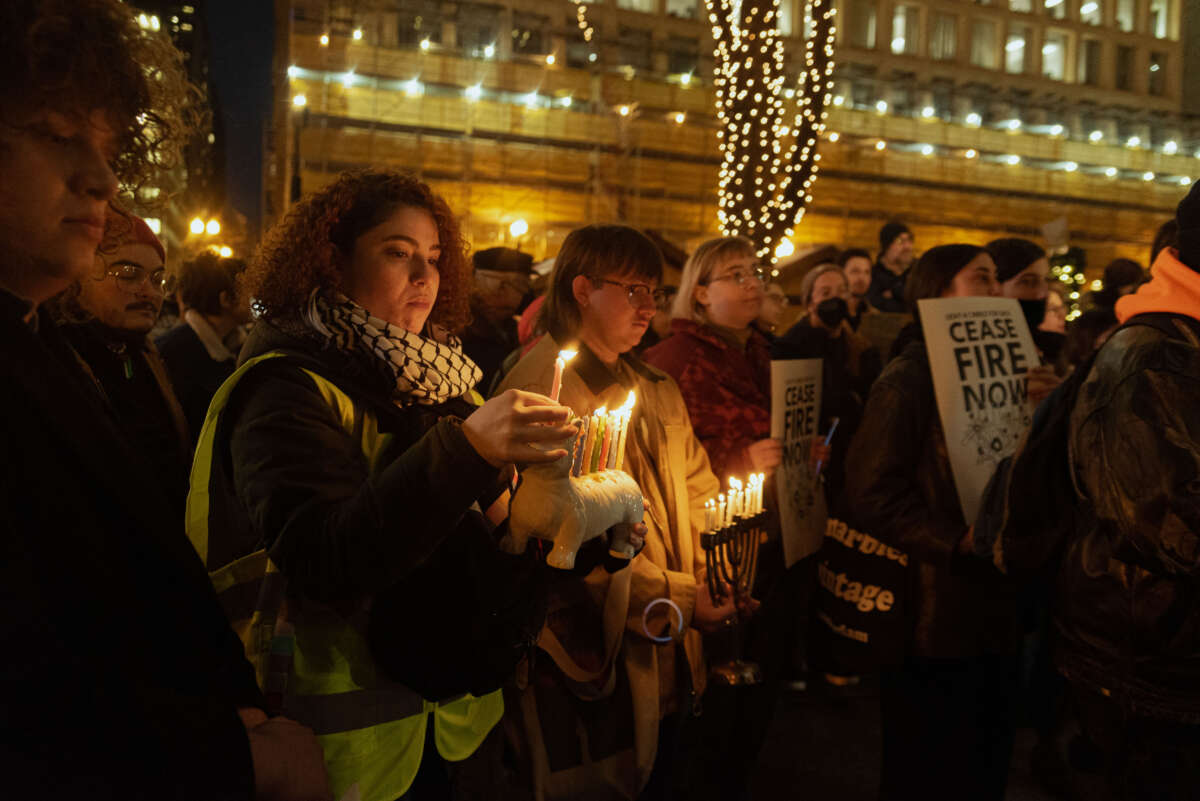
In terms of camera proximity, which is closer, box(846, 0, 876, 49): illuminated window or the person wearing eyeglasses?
the person wearing eyeglasses

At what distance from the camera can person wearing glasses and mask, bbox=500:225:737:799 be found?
2.64m

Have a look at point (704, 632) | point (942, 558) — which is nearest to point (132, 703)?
point (704, 632)

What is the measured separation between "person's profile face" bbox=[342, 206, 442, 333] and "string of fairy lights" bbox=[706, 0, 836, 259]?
931 cm

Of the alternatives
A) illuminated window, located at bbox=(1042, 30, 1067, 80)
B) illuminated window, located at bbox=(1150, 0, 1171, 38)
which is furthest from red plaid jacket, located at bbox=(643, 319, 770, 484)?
illuminated window, located at bbox=(1042, 30, 1067, 80)

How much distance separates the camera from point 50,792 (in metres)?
1.13

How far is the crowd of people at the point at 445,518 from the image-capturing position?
124 cm

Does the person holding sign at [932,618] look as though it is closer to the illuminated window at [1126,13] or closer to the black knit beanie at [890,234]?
the black knit beanie at [890,234]

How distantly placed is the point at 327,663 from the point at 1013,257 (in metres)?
3.63

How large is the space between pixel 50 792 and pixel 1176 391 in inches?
93.5

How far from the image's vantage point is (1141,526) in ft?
7.14

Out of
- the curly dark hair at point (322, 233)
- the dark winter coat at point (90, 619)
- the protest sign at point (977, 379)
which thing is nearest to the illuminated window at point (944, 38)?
the protest sign at point (977, 379)

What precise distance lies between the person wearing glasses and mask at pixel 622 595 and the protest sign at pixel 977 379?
978 millimetres

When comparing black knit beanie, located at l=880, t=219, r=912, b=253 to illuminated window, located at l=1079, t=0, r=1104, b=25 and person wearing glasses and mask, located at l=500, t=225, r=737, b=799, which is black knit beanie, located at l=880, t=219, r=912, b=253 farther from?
illuminated window, located at l=1079, t=0, r=1104, b=25

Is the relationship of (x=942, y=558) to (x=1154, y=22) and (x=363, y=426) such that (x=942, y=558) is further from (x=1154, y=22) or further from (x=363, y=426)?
(x=1154, y=22)
